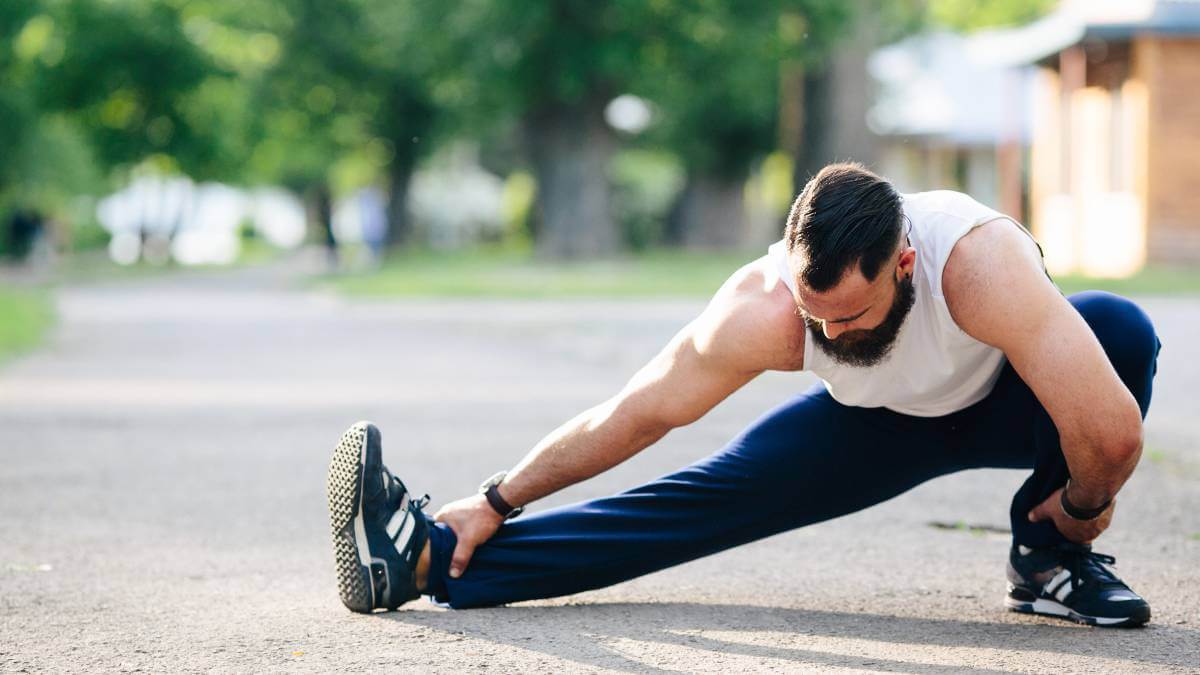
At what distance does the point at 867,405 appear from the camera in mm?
3998

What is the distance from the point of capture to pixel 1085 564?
4.12 m

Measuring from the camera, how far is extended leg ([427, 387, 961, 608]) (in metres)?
4.09

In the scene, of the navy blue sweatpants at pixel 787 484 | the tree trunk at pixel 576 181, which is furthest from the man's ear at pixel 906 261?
the tree trunk at pixel 576 181

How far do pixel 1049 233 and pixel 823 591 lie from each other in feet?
75.0

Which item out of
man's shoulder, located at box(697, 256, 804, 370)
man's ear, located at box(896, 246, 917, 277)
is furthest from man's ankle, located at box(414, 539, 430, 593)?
man's ear, located at box(896, 246, 917, 277)

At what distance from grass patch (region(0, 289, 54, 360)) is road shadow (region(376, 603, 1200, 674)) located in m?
10.1

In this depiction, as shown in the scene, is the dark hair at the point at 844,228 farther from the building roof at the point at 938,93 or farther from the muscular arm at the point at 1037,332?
the building roof at the point at 938,93

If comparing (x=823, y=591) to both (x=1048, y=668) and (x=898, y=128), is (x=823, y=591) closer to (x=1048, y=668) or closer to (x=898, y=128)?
(x=1048, y=668)

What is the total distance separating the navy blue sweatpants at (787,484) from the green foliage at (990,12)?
55273 mm

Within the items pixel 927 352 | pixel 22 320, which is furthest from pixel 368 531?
pixel 22 320

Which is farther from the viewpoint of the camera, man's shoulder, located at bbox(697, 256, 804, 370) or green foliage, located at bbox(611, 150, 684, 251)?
green foliage, located at bbox(611, 150, 684, 251)

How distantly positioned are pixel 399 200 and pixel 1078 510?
4580 centimetres

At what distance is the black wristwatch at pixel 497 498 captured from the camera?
4234mm

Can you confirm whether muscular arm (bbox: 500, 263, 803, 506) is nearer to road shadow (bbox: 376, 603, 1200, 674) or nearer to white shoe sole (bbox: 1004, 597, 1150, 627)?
road shadow (bbox: 376, 603, 1200, 674)
